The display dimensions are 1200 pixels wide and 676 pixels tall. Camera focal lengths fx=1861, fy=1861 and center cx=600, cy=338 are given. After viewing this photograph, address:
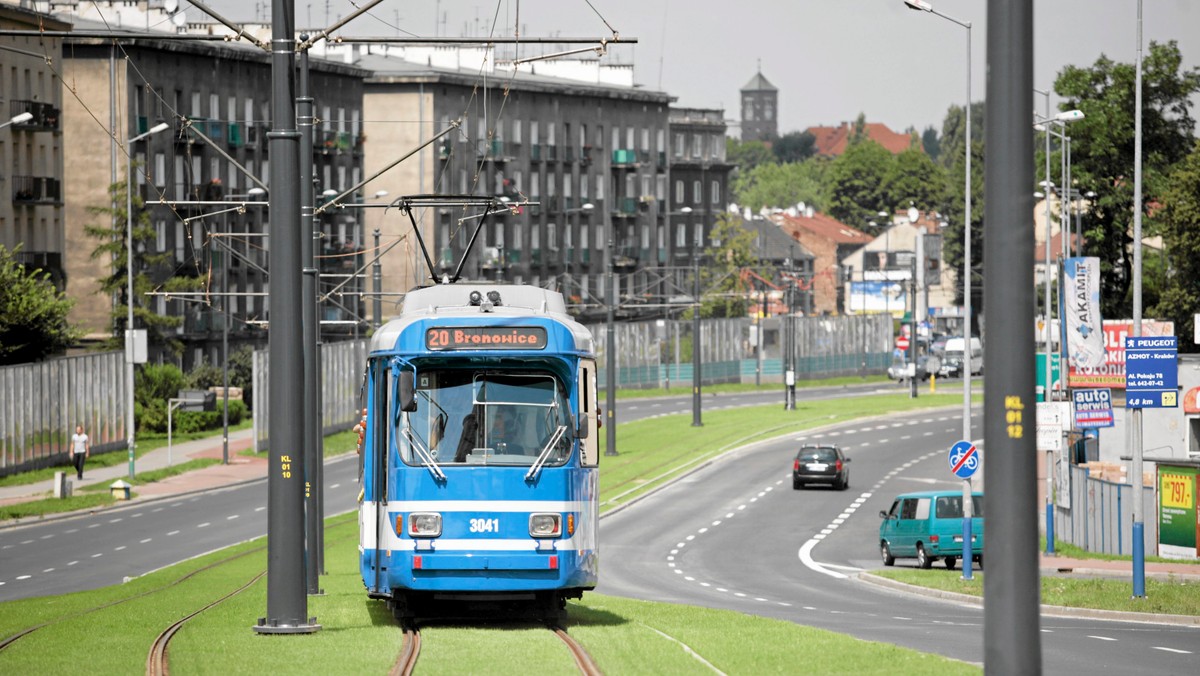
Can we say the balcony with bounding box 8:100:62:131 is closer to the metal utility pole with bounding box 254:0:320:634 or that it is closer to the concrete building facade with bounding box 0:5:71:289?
the concrete building facade with bounding box 0:5:71:289

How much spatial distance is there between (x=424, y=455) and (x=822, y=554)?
2718 centimetres

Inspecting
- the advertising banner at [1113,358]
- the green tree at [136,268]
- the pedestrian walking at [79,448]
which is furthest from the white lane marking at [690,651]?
the green tree at [136,268]

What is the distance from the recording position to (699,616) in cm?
2097

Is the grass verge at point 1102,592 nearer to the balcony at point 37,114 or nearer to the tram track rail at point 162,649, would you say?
the tram track rail at point 162,649

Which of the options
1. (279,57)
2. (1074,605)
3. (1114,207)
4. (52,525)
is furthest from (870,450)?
(279,57)

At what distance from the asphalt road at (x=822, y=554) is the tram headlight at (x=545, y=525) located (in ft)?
12.0

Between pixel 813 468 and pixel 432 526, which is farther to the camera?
pixel 813 468

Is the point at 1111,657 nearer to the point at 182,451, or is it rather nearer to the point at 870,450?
the point at 870,450

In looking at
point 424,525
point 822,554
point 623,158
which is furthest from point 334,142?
point 424,525

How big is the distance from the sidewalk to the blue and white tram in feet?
125

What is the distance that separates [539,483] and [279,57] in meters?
4.91

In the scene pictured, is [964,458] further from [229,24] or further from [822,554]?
[229,24]

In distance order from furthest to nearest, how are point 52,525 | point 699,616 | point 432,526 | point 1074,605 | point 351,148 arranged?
point 351,148 < point 52,525 < point 1074,605 < point 699,616 < point 432,526

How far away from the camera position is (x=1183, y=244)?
78.8m
